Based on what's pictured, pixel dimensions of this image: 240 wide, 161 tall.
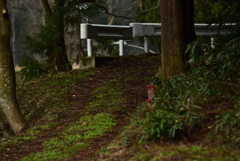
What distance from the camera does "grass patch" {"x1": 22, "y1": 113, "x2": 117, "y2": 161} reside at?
24.7 ft

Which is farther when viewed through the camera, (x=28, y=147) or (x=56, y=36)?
(x=56, y=36)

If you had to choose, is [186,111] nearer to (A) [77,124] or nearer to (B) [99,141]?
(B) [99,141]

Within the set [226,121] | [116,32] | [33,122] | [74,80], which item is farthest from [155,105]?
[116,32]

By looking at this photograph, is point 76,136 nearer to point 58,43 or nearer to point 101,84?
point 101,84

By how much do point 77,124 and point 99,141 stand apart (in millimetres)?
1490

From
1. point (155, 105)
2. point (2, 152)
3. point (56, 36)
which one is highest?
point (56, 36)

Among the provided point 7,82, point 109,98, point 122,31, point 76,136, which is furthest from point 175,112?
point 122,31

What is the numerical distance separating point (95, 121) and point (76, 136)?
2.97ft

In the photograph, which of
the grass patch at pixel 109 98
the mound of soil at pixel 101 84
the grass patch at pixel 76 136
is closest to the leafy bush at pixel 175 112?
the mound of soil at pixel 101 84

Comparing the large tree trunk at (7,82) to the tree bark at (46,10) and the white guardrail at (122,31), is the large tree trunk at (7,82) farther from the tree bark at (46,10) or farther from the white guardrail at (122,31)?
the tree bark at (46,10)

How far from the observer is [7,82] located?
1049 centimetres

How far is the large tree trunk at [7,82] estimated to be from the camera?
10.4 meters

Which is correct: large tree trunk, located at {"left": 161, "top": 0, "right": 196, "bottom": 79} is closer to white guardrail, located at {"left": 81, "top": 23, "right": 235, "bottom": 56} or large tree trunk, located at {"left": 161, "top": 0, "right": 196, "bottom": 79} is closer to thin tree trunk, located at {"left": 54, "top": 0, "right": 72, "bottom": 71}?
white guardrail, located at {"left": 81, "top": 23, "right": 235, "bottom": 56}

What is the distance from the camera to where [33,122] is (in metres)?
10.4
